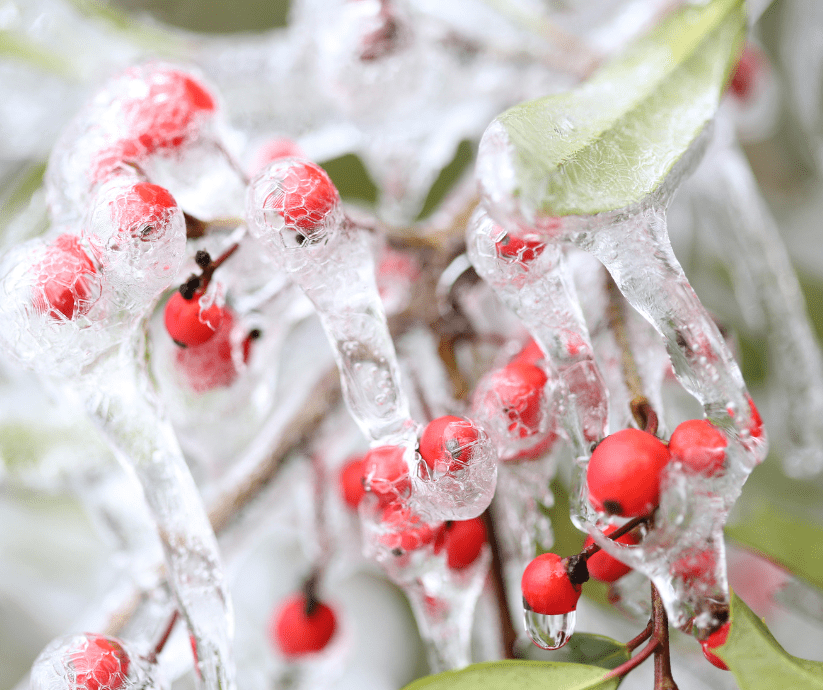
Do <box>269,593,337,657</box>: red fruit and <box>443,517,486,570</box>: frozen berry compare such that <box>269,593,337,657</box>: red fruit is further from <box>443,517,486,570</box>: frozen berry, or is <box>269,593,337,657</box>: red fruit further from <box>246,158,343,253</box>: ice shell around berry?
<box>246,158,343,253</box>: ice shell around berry

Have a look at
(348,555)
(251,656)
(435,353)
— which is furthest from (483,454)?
(251,656)

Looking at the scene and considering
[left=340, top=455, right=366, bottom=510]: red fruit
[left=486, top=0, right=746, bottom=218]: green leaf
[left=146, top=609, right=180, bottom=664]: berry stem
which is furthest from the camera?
[left=340, top=455, right=366, bottom=510]: red fruit

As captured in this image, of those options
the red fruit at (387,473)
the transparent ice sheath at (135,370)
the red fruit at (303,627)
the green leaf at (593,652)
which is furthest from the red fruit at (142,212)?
the red fruit at (303,627)

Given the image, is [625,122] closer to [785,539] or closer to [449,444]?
[449,444]

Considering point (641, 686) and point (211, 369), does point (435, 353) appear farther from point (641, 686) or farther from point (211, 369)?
point (641, 686)

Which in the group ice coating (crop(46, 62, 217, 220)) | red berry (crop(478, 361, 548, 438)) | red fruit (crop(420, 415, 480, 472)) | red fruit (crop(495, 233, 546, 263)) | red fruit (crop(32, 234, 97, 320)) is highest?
ice coating (crop(46, 62, 217, 220))

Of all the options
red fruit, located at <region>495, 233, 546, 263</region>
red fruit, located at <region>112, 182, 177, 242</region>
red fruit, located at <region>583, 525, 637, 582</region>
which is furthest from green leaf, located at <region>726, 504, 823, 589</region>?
red fruit, located at <region>112, 182, 177, 242</region>

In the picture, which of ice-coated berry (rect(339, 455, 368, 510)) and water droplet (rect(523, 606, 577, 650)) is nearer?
water droplet (rect(523, 606, 577, 650))
